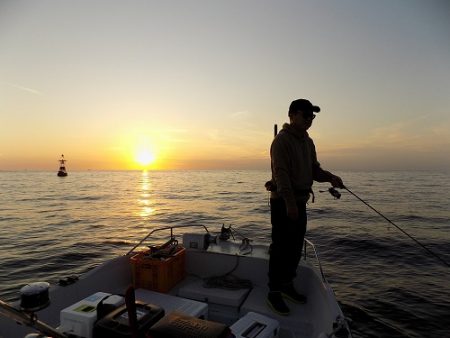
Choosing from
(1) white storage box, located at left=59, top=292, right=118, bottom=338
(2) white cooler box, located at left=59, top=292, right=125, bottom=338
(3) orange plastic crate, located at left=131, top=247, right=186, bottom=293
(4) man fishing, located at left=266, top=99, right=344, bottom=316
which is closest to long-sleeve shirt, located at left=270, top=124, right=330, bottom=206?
(4) man fishing, located at left=266, top=99, right=344, bottom=316

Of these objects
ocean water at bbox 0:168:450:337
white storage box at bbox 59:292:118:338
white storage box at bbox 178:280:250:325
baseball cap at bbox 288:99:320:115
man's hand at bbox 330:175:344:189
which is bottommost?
ocean water at bbox 0:168:450:337

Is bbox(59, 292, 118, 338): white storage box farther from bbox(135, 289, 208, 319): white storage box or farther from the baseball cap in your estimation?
the baseball cap

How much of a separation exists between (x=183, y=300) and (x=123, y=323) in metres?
1.99

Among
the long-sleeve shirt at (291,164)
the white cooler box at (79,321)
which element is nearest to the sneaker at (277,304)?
the long-sleeve shirt at (291,164)

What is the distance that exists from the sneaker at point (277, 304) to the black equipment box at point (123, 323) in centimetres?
232

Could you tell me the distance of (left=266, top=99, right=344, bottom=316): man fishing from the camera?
3.97 metres

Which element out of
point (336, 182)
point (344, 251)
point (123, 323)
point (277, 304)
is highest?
point (336, 182)

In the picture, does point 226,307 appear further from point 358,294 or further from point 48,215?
point 48,215

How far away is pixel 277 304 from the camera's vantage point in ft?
14.3

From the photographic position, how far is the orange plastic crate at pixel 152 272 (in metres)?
5.02

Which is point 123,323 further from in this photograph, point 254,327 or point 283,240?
point 283,240

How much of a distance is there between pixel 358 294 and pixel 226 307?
18.1 feet

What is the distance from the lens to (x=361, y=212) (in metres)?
24.6

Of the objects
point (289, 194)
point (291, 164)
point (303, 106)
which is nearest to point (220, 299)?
point (289, 194)
